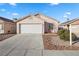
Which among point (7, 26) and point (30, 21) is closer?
point (30, 21)

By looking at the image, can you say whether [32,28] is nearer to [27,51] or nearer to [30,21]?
[30,21]

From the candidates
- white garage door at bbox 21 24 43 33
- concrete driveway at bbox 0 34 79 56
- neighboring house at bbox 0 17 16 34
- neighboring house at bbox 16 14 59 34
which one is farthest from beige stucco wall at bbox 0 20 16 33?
concrete driveway at bbox 0 34 79 56

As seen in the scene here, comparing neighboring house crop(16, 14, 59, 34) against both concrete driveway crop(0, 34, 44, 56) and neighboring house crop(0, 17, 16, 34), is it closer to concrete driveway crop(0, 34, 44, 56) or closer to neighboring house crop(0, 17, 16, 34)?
neighboring house crop(0, 17, 16, 34)

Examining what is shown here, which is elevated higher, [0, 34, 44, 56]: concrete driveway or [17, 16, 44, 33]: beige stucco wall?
[17, 16, 44, 33]: beige stucco wall

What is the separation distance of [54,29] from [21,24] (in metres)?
5.98

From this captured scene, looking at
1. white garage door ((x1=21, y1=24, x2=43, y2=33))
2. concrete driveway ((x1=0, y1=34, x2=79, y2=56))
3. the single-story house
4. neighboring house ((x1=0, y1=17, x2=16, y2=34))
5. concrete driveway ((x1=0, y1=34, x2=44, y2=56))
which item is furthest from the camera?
neighboring house ((x1=0, y1=17, x2=16, y2=34))

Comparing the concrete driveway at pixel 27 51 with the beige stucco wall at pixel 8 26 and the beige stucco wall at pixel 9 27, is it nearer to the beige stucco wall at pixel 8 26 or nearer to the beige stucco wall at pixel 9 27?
the beige stucco wall at pixel 8 26

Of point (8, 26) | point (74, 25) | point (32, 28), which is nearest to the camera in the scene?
point (74, 25)

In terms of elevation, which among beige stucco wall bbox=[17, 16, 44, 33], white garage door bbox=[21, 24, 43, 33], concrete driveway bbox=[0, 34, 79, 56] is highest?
beige stucco wall bbox=[17, 16, 44, 33]

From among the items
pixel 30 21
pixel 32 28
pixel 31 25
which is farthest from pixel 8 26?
pixel 32 28

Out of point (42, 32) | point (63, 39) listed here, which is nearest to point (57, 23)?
point (42, 32)

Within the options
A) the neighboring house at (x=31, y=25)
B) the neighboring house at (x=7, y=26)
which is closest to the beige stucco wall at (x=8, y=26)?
the neighboring house at (x=7, y=26)

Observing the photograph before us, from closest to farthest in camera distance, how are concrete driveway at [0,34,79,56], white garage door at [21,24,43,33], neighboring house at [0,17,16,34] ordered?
concrete driveway at [0,34,79,56] → white garage door at [21,24,43,33] → neighboring house at [0,17,16,34]

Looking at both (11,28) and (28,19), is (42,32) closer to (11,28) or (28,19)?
(28,19)
